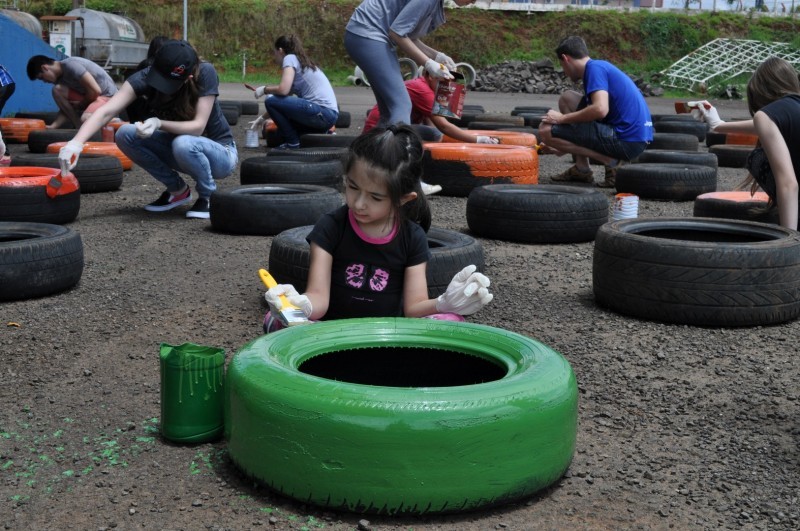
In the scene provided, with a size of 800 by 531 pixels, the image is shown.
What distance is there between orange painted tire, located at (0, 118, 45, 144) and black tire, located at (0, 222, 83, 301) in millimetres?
6511

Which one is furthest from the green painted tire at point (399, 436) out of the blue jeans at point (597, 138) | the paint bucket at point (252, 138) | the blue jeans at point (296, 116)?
the paint bucket at point (252, 138)

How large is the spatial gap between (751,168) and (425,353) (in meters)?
3.02

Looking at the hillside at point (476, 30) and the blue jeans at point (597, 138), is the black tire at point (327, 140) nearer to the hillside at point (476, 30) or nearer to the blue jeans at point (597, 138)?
the blue jeans at point (597, 138)

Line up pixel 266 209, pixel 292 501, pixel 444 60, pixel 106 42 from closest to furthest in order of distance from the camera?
1. pixel 292 501
2. pixel 266 209
3. pixel 444 60
4. pixel 106 42

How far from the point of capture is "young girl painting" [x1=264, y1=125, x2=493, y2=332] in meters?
2.71

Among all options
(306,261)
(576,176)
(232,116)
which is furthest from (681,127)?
(306,261)

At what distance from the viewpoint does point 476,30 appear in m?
42.2

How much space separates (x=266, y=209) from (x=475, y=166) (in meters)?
2.14

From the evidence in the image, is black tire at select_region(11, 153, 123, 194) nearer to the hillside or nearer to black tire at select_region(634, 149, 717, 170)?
black tire at select_region(634, 149, 717, 170)

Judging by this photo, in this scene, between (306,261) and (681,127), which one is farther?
(681,127)

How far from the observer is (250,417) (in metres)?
2.09

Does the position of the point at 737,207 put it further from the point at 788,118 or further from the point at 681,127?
the point at 681,127

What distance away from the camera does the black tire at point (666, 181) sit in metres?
7.00

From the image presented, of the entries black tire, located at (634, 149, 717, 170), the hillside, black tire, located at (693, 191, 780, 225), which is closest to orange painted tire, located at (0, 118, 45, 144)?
black tire, located at (634, 149, 717, 170)
